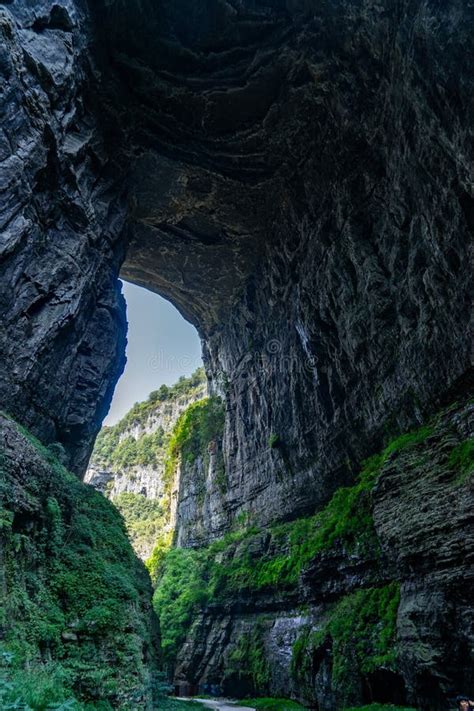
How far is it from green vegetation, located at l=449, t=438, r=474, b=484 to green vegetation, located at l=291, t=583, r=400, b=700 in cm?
368

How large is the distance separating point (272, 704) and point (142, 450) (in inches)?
2771

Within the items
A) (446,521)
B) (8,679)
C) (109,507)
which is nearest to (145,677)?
(8,679)

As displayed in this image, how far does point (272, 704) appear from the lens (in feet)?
45.7

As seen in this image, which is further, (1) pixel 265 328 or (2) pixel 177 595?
(1) pixel 265 328

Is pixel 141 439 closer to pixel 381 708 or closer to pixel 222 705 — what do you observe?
pixel 222 705

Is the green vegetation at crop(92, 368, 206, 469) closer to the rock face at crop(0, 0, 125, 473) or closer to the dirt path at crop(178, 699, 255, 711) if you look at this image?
the rock face at crop(0, 0, 125, 473)

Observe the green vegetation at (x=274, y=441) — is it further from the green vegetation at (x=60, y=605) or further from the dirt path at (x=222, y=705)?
the green vegetation at (x=60, y=605)

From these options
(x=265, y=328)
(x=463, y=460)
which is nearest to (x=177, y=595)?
(x=265, y=328)

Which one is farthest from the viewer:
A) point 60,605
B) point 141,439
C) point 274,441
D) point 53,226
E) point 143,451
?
point 141,439

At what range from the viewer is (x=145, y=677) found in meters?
8.94

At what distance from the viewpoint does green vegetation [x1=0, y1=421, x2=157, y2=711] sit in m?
6.73

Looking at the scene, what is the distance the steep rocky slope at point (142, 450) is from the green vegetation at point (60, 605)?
197 feet

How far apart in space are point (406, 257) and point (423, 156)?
11.2 ft

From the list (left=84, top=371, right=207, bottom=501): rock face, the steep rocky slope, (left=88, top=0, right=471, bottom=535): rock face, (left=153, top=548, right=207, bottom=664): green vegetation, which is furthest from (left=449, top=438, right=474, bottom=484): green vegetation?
(left=84, top=371, right=207, bottom=501): rock face
